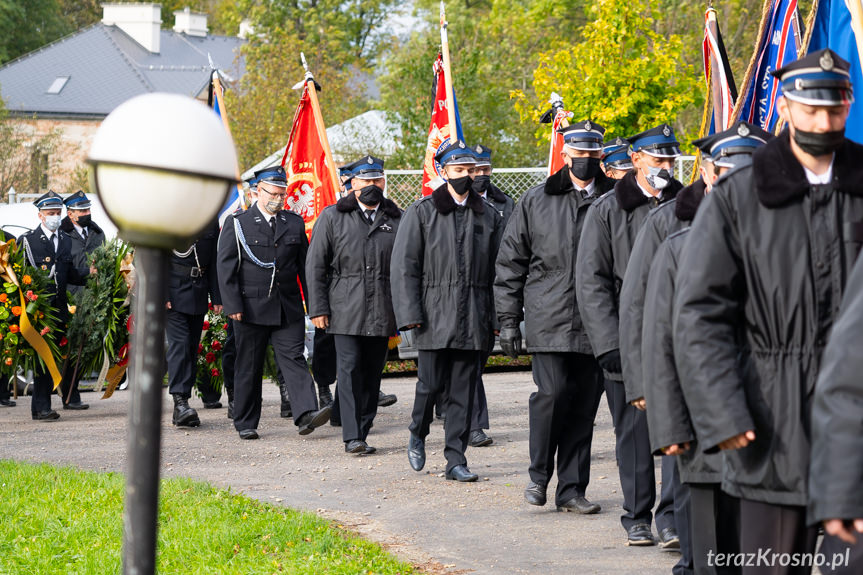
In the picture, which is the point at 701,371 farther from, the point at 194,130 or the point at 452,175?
the point at 452,175

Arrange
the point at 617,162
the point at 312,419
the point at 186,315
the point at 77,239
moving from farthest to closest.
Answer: the point at 77,239, the point at 186,315, the point at 312,419, the point at 617,162

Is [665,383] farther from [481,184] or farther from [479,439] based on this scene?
[481,184]

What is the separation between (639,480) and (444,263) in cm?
281

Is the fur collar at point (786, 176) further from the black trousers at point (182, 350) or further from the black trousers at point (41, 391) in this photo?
the black trousers at point (41, 391)

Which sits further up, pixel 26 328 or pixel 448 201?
pixel 448 201

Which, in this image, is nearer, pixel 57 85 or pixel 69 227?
pixel 69 227

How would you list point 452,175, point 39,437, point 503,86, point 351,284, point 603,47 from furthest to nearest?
point 503,86
point 603,47
point 39,437
point 351,284
point 452,175

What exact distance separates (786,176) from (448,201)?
5274mm

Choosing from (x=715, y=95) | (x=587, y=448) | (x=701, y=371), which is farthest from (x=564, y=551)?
(x=715, y=95)

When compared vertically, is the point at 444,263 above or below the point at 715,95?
below

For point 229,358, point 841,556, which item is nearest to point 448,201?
point 229,358

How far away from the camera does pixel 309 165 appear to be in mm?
15102

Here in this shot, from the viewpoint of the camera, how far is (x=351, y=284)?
35.2 ft

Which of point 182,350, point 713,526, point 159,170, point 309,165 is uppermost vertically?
point 309,165
